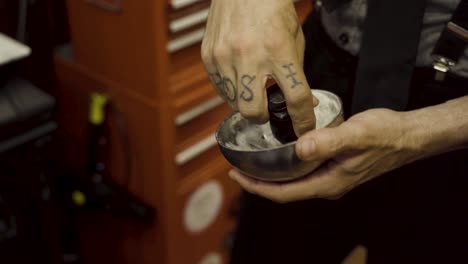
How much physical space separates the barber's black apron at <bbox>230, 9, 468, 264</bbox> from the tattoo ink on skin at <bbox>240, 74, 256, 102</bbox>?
27 centimetres

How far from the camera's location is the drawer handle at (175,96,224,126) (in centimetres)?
119

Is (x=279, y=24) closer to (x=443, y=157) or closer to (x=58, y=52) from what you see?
(x=443, y=157)

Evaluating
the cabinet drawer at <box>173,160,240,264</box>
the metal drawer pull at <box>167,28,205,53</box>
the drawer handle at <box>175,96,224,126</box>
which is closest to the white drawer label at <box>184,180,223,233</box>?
the cabinet drawer at <box>173,160,240,264</box>

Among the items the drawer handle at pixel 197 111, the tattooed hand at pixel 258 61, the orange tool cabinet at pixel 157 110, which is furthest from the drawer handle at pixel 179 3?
the tattooed hand at pixel 258 61

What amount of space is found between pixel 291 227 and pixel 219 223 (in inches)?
26.5

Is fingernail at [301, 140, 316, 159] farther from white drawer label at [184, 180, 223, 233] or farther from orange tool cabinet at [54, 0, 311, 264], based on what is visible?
white drawer label at [184, 180, 223, 233]

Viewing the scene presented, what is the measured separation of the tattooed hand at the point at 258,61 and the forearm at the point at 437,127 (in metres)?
0.14

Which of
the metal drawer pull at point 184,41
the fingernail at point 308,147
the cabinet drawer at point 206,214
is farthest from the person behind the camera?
the cabinet drawer at point 206,214

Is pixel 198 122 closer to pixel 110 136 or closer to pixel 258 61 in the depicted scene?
pixel 110 136

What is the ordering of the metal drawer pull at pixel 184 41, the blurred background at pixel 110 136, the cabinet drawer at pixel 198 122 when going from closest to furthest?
1. the blurred background at pixel 110 136
2. the metal drawer pull at pixel 184 41
3. the cabinet drawer at pixel 198 122

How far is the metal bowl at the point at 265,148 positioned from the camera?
0.57 metres

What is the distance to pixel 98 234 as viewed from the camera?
4.91 ft

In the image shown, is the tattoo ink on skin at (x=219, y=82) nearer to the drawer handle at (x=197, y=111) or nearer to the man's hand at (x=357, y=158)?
the man's hand at (x=357, y=158)

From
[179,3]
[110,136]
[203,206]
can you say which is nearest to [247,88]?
[179,3]
